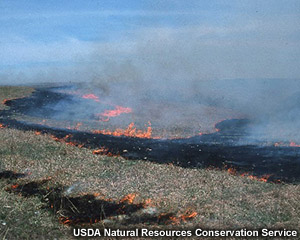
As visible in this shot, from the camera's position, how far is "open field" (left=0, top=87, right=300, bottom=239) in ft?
30.3

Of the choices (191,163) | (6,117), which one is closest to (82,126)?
(6,117)

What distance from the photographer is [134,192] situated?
12.0 m

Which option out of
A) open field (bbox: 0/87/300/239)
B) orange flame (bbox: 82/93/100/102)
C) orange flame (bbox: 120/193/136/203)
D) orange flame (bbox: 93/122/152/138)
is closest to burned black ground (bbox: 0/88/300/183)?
→ open field (bbox: 0/87/300/239)

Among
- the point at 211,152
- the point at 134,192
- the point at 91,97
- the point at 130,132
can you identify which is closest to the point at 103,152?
the point at 211,152

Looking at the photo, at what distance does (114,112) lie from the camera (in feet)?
139

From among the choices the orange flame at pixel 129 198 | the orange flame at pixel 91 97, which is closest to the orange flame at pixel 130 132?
the orange flame at pixel 129 198

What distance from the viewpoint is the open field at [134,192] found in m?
9.24

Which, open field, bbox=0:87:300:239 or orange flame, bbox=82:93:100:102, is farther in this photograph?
orange flame, bbox=82:93:100:102

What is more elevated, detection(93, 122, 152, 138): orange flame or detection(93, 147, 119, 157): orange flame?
detection(93, 147, 119, 157): orange flame

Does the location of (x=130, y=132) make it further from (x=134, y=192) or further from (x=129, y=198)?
(x=129, y=198)

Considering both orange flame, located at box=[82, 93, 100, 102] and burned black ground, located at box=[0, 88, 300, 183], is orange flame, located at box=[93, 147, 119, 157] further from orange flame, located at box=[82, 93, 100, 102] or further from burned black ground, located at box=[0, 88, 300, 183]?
orange flame, located at box=[82, 93, 100, 102]

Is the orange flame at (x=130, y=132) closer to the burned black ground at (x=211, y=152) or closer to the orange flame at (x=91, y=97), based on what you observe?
the burned black ground at (x=211, y=152)

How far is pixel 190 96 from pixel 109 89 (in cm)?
1435

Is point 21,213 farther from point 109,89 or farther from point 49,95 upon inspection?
point 109,89
